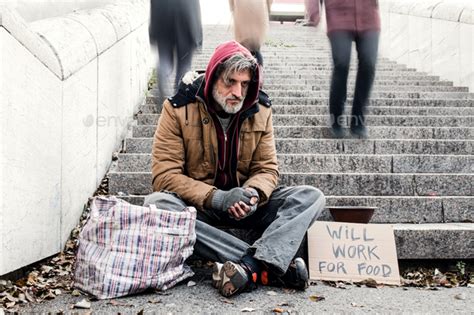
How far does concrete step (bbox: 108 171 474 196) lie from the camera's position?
4.32m

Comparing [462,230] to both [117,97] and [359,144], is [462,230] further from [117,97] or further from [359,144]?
[117,97]

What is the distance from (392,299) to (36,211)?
6.38ft

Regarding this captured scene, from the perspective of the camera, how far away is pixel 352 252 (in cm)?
346

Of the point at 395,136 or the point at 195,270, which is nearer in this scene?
the point at 195,270

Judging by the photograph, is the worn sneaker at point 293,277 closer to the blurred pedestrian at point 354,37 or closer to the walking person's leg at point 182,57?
the blurred pedestrian at point 354,37

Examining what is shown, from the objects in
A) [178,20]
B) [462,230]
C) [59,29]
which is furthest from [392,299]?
[178,20]

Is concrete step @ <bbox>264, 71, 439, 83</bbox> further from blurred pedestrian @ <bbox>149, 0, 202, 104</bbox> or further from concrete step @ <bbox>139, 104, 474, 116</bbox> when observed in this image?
blurred pedestrian @ <bbox>149, 0, 202, 104</bbox>

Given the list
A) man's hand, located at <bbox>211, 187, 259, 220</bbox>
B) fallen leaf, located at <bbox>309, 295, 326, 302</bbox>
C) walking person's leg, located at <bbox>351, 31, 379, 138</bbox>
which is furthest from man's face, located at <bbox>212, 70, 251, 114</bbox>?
walking person's leg, located at <bbox>351, 31, 379, 138</bbox>

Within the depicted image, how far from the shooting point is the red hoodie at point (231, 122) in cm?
350

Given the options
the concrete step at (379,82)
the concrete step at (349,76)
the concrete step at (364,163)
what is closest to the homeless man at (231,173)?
the concrete step at (364,163)

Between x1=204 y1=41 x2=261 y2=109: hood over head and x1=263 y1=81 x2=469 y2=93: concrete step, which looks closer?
x1=204 y1=41 x2=261 y2=109: hood over head

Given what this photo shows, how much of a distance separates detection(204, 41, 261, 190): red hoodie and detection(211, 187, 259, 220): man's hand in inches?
10.2

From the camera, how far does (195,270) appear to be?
3.51 m

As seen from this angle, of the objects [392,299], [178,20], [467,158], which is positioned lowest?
[392,299]
